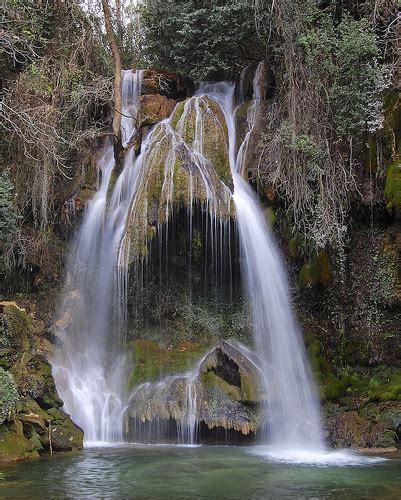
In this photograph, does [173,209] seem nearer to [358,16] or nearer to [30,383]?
[30,383]

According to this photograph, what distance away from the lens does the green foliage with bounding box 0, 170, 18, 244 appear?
11.7m

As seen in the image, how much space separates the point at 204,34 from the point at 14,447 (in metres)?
11.2

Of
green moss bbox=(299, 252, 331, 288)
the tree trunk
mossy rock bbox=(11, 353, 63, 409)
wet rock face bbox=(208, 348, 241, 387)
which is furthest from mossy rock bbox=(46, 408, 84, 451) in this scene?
the tree trunk

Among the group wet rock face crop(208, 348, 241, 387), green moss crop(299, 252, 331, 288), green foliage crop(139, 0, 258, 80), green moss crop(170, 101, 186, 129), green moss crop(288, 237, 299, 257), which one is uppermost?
green foliage crop(139, 0, 258, 80)

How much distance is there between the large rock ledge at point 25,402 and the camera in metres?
7.88

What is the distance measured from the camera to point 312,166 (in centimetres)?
1077

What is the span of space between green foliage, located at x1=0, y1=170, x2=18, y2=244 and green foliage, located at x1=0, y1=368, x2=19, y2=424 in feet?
14.7

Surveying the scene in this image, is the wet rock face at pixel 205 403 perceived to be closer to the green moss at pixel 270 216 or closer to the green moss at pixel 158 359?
the green moss at pixel 158 359

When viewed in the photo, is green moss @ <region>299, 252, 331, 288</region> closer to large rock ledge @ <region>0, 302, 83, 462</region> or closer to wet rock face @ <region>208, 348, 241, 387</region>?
wet rock face @ <region>208, 348, 241, 387</region>

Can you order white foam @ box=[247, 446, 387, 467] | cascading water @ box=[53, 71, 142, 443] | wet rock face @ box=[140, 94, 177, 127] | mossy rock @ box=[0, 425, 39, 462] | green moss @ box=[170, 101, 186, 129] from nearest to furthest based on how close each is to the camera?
1. white foam @ box=[247, 446, 387, 467]
2. mossy rock @ box=[0, 425, 39, 462]
3. cascading water @ box=[53, 71, 142, 443]
4. green moss @ box=[170, 101, 186, 129]
5. wet rock face @ box=[140, 94, 177, 127]

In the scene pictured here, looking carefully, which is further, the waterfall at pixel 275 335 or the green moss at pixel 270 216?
the green moss at pixel 270 216

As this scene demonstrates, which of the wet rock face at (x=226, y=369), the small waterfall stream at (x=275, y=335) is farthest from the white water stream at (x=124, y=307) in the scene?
the wet rock face at (x=226, y=369)

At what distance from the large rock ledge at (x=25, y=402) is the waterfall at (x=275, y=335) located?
3397 millimetres

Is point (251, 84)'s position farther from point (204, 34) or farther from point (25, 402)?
point (25, 402)
